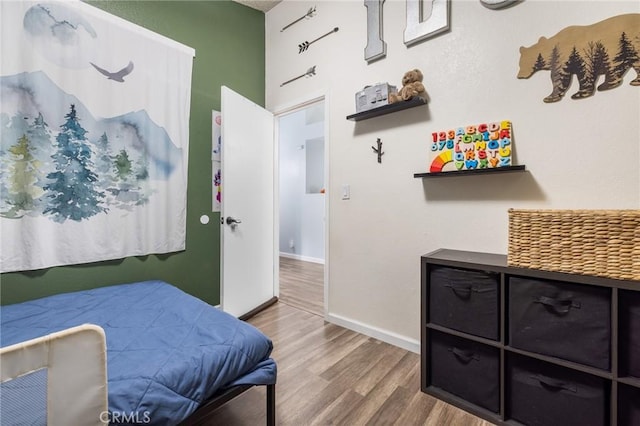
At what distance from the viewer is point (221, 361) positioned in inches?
44.6

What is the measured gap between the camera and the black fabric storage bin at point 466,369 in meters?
1.42

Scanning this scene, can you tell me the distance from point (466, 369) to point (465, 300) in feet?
1.21

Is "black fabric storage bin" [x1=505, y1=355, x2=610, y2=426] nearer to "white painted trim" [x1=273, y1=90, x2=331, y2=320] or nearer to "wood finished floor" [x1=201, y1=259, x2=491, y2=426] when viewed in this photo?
"wood finished floor" [x1=201, y1=259, x2=491, y2=426]

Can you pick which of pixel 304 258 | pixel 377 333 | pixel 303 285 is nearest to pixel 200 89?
pixel 303 285

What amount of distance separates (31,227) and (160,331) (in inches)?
Answer: 45.9

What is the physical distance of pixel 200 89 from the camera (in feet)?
8.32

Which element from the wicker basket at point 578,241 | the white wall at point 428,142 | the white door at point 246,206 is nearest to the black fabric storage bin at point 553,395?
the wicker basket at point 578,241

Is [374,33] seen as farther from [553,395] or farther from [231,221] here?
[553,395]

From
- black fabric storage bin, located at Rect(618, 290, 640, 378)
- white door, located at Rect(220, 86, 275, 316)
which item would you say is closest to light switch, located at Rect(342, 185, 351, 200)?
white door, located at Rect(220, 86, 275, 316)

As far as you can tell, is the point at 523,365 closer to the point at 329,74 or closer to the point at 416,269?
the point at 416,269

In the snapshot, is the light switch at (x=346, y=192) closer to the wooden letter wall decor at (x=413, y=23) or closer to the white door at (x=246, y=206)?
the white door at (x=246, y=206)

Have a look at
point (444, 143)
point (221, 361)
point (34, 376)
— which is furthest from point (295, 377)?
point (444, 143)

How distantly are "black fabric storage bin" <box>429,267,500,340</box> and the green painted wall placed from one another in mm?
1970

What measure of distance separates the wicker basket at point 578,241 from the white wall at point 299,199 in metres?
3.71
